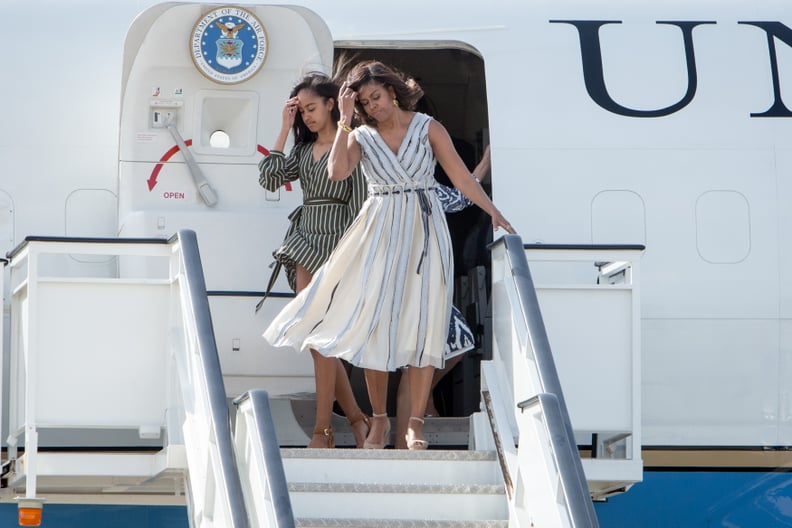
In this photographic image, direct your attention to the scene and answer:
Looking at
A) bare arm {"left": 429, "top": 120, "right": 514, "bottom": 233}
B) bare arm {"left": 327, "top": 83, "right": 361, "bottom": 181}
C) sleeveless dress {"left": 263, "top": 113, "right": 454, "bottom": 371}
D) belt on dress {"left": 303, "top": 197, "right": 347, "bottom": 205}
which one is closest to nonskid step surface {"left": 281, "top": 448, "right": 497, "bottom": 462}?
sleeveless dress {"left": 263, "top": 113, "right": 454, "bottom": 371}

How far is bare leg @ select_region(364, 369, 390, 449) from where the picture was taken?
6289 millimetres

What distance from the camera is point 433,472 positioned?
5.96 meters

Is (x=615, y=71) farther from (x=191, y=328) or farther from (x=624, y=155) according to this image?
(x=191, y=328)

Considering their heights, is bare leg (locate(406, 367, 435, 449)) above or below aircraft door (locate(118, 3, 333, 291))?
below

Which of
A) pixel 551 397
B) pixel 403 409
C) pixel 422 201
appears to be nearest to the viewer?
pixel 551 397

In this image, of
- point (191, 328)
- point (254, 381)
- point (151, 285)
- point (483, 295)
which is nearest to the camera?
point (191, 328)

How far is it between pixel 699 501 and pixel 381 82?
10.2 ft

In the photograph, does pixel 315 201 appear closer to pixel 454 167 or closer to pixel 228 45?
pixel 454 167

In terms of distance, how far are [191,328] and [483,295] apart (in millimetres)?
3083

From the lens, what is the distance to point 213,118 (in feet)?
25.7

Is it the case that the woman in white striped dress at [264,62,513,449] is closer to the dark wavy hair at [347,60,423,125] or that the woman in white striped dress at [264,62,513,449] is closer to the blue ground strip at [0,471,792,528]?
the dark wavy hair at [347,60,423,125]

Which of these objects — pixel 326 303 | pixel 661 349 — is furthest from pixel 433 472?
pixel 661 349

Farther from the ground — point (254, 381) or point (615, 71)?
point (615, 71)

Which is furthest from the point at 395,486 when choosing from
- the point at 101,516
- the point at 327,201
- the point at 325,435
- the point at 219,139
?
the point at 219,139
